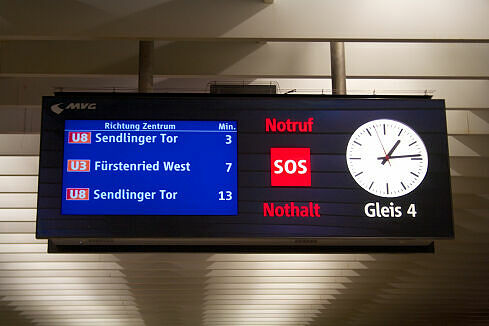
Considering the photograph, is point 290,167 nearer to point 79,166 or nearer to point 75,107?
point 79,166

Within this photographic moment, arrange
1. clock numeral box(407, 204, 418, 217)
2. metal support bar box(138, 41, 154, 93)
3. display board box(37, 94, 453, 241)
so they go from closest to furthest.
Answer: display board box(37, 94, 453, 241)
clock numeral box(407, 204, 418, 217)
metal support bar box(138, 41, 154, 93)

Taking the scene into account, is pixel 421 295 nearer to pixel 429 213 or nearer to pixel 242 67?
pixel 242 67

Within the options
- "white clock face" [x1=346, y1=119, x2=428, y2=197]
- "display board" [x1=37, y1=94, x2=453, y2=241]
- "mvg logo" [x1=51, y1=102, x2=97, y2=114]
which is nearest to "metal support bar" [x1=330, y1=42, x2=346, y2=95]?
"display board" [x1=37, y1=94, x2=453, y2=241]

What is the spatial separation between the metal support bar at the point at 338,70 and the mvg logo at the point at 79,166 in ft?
6.50

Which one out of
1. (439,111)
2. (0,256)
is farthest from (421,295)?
(439,111)

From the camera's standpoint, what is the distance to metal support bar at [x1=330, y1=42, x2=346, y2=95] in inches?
238

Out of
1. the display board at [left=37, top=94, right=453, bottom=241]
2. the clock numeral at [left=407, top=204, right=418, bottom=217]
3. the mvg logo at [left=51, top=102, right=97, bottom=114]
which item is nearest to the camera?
the display board at [left=37, top=94, right=453, bottom=241]

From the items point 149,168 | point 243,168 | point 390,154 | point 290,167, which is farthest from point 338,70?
point 149,168

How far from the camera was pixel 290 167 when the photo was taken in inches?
209

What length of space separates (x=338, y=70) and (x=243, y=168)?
138cm

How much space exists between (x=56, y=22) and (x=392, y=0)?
95.2 inches

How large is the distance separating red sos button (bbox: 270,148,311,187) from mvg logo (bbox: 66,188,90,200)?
1.21 metres

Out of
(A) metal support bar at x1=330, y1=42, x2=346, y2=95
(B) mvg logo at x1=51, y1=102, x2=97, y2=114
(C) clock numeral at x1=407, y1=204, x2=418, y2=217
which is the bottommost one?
(C) clock numeral at x1=407, y1=204, x2=418, y2=217

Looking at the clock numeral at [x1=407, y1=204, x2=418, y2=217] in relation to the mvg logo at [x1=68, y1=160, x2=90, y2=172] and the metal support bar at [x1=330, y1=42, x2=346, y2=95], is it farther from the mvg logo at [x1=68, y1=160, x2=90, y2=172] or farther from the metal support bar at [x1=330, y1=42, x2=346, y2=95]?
the mvg logo at [x1=68, y1=160, x2=90, y2=172]
